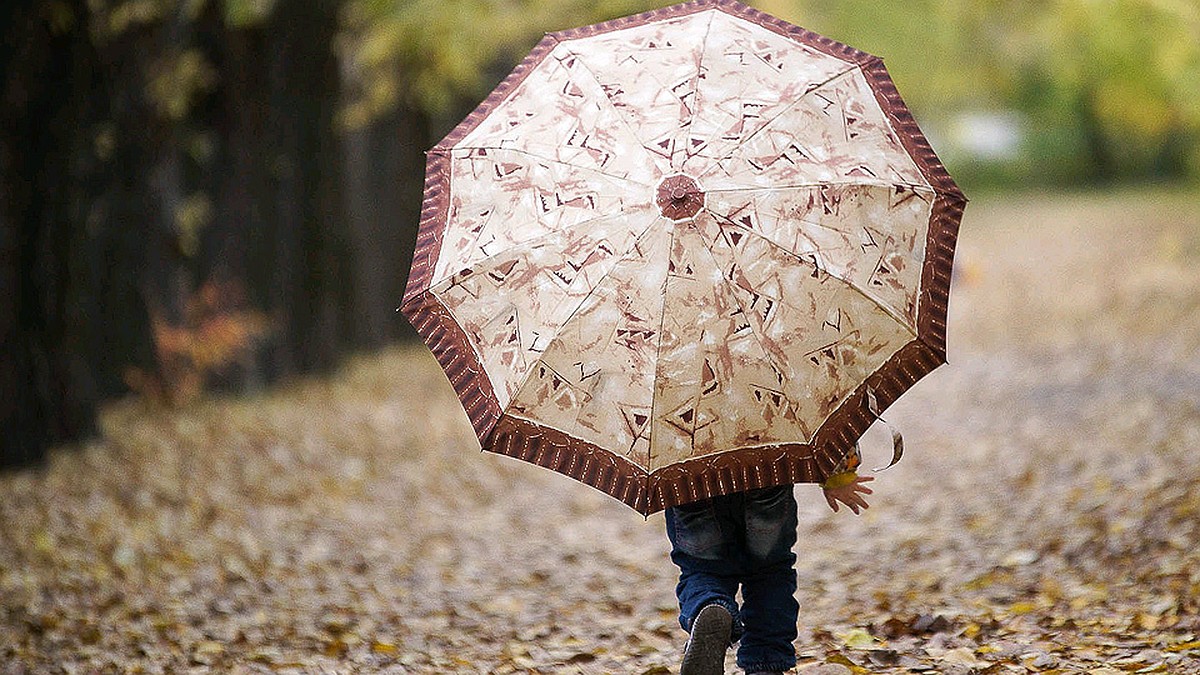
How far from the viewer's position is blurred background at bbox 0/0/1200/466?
9.04m

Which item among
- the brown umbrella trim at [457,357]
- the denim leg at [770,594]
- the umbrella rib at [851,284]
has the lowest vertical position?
the denim leg at [770,594]

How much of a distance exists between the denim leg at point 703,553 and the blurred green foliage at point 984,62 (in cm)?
935

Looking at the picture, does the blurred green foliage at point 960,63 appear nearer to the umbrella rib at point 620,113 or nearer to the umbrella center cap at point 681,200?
the umbrella rib at point 620,113

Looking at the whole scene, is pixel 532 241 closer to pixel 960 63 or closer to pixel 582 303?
pixel 582 303

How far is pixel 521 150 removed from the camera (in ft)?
12.3

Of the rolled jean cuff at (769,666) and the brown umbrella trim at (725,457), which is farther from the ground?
the brown umbrella trim at (725,457)

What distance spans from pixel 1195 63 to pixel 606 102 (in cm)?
1532

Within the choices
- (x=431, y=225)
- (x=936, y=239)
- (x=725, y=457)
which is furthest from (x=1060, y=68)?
(x=725, y=457)

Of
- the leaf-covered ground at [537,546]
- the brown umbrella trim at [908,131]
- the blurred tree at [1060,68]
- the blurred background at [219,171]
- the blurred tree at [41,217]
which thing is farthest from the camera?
the blurred tree at [1060,68]

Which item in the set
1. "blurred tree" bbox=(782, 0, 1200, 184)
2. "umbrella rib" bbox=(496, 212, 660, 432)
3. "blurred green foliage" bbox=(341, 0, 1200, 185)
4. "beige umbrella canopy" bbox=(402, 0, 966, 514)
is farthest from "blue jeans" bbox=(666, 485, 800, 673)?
"blurred tree" bbox=(782, 0, 1200, 184)

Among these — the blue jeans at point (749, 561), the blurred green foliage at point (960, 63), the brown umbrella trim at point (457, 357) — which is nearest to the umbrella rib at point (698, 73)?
the brown umbrella trim at point (457, 357)

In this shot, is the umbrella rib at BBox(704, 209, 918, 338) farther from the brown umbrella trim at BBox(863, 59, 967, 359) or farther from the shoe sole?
the shoe sole

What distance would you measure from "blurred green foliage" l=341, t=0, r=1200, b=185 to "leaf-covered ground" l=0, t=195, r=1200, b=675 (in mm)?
3875

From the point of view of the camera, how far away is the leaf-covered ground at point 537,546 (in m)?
5.04
